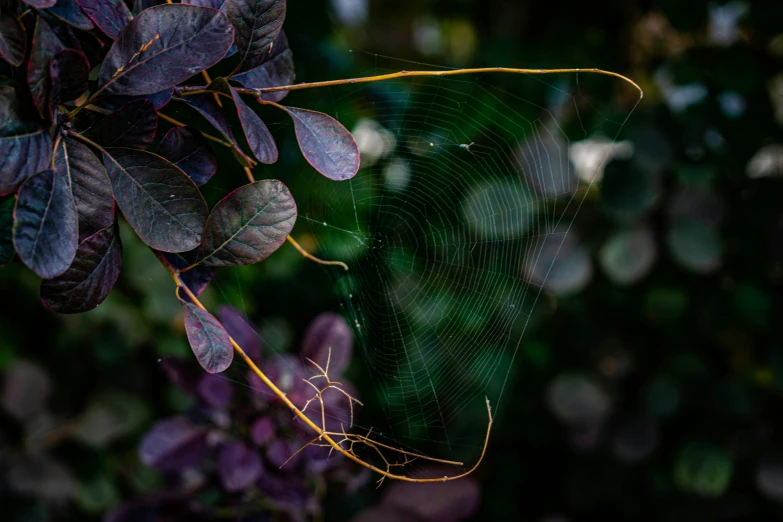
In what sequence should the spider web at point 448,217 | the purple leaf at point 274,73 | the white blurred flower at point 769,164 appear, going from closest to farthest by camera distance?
the purple leaf at point 274,73
the spider web at point 448,217
the white blurred flower at point 769,164

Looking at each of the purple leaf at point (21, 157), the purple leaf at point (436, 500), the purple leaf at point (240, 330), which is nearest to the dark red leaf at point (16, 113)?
the purple leaf at point (21, 157)

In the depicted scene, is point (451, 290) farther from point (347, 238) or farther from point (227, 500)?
point (227, 500)

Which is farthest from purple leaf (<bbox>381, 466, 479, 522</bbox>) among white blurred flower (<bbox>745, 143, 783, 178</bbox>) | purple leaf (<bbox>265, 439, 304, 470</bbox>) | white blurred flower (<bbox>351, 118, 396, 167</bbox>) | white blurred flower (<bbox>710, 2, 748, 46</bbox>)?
white blurred flower (<bbox>710, 2, 748, 46</bbox>)

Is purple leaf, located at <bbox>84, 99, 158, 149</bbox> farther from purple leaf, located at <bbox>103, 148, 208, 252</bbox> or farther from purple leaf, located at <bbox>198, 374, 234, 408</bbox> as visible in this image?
purple leaf, located at <bbox>198, 374, 234, 408</bbox>

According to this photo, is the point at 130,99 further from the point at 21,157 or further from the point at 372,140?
the point at 372,140

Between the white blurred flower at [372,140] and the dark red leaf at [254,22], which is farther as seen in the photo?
the white blurred flower at [372,140]

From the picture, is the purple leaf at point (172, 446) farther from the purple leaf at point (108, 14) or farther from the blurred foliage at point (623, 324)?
the purple leaf at point (108, 14)
